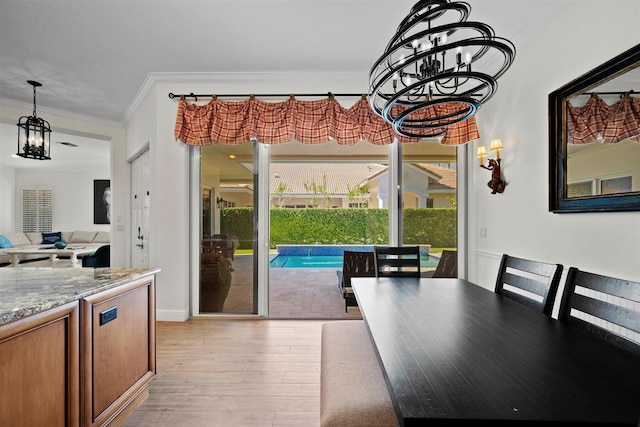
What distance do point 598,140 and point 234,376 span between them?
2834 millimetres

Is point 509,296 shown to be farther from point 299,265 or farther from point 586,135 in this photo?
point 299,265

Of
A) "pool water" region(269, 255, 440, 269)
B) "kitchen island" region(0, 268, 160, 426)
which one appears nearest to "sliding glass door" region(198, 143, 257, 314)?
"kitchen island" region(0, 268, 160, 426)

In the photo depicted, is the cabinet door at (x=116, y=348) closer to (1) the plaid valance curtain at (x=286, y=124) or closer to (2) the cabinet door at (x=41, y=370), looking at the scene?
(2) the cabinet door at (x=41, y=370)

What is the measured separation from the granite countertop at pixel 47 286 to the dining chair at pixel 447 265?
9.67 ft

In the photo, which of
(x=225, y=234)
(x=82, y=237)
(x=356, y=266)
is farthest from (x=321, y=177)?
(x=82, y=237)

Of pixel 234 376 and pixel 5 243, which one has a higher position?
pixel 5 243

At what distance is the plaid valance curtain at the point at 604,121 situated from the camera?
1.72 metres

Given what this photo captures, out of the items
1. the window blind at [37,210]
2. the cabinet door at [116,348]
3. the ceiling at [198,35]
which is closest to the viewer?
the cabinet door at [116,348]

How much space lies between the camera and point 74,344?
1382 millimetres

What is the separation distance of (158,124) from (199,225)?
3.83 feet

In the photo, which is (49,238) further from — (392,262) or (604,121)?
(604,121)

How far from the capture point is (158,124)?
342 cm

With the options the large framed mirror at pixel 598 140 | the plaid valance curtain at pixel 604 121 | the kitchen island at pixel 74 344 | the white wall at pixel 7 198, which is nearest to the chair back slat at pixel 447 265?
the large framed mirror at pixel 598 140

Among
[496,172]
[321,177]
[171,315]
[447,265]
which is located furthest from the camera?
[321,177]
